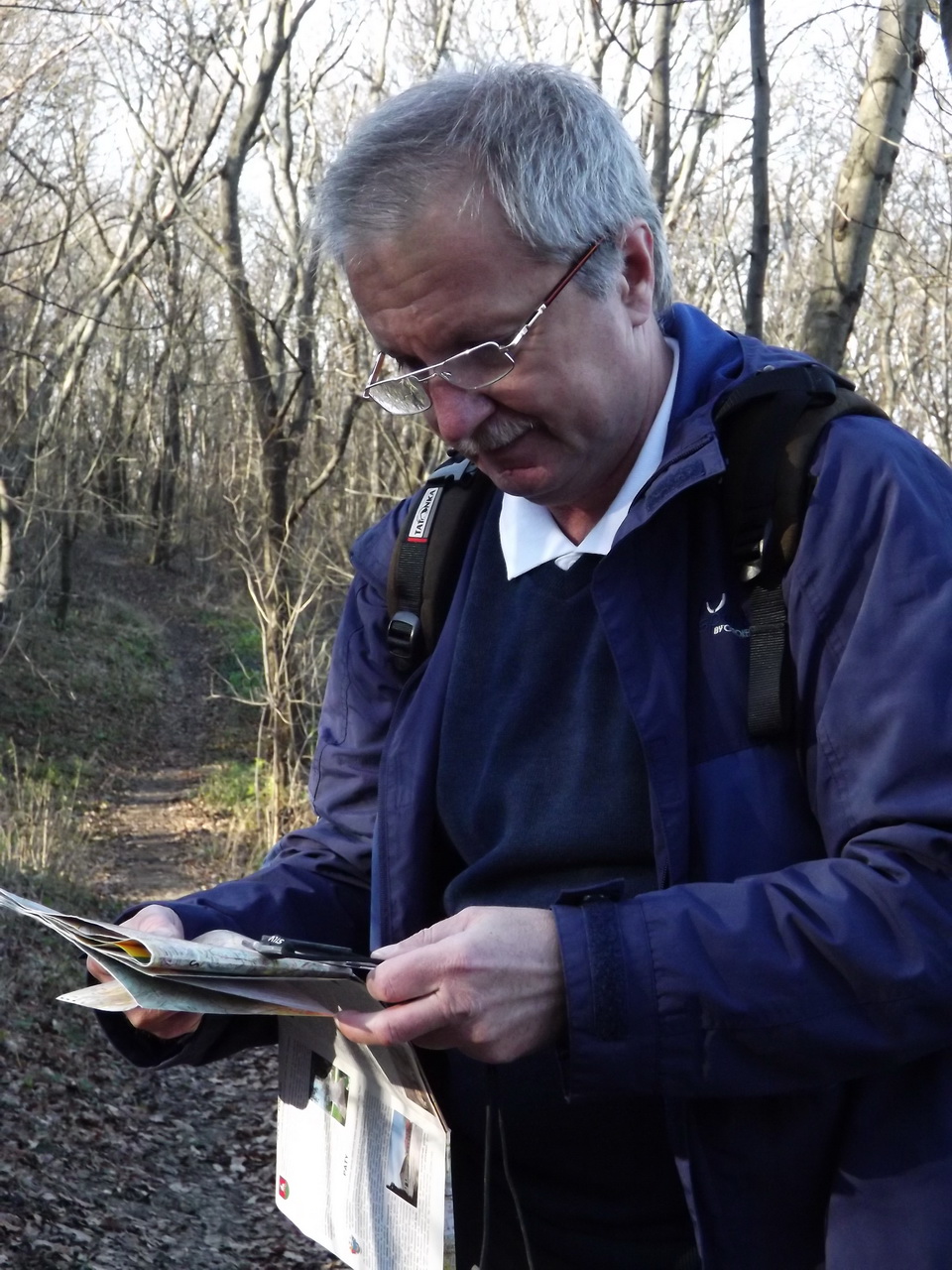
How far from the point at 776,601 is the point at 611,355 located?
0.45m

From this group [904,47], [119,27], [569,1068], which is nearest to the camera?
[569,1068]

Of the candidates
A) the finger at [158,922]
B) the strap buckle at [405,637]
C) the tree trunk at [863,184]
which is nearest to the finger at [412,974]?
the finger at [158,922]

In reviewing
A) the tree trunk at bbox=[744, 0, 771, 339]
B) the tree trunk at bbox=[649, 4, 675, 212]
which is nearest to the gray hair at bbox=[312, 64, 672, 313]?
the tree trunk at bbox=[744, 0, 771, 339]

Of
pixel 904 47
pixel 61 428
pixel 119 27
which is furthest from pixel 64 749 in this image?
pixel 904 47

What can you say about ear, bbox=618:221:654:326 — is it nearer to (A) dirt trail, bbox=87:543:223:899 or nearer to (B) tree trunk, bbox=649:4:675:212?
(B) tree trunk, bbox=649:4:675:212

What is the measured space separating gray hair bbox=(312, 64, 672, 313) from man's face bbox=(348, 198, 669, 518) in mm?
30

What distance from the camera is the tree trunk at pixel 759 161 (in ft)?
16.5

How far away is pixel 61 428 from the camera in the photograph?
→ 2044cm

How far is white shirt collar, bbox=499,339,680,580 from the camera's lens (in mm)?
1811

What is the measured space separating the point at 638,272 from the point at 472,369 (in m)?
0.29

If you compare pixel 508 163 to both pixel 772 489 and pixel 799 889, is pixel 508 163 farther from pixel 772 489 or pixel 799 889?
pixel 799 889

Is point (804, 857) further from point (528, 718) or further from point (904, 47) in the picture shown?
point (904, 47)

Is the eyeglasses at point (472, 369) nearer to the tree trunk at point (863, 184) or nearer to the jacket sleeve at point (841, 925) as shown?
the jacket sleeve at point (841, 925)

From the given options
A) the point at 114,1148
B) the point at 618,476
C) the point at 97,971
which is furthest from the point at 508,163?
the point at 114,1148
